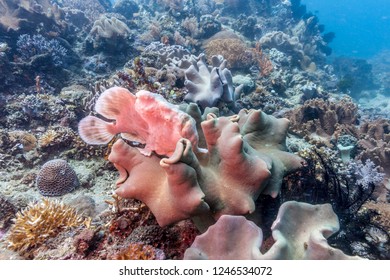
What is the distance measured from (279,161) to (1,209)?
365cm

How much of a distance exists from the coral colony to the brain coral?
0.06ft

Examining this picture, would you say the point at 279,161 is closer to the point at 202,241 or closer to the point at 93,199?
the point at 202,241

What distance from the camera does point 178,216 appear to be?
2.04m

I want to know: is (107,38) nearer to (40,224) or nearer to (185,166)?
(40,224)

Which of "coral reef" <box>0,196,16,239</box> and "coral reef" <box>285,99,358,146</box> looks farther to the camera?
"coral reef" <box>285,99,358,146</box>

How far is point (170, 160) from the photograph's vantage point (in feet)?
5.94

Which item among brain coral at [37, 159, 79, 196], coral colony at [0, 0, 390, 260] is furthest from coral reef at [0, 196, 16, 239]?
brain coral at [37, 159, 79, 196]

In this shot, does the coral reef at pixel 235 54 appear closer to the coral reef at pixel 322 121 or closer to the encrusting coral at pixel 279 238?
the coral reef at pixel 322 121

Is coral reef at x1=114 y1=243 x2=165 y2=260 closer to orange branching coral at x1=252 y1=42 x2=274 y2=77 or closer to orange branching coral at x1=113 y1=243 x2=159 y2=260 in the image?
orange branching coral at x1=113 y1=243 x2=159 y2=260

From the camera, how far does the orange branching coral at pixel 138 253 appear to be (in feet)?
6.88

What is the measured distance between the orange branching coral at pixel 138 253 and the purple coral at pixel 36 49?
747 cm

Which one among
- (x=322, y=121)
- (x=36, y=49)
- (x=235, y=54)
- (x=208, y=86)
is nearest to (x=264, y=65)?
(x=235, y=54)

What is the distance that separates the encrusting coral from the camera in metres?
1.74
